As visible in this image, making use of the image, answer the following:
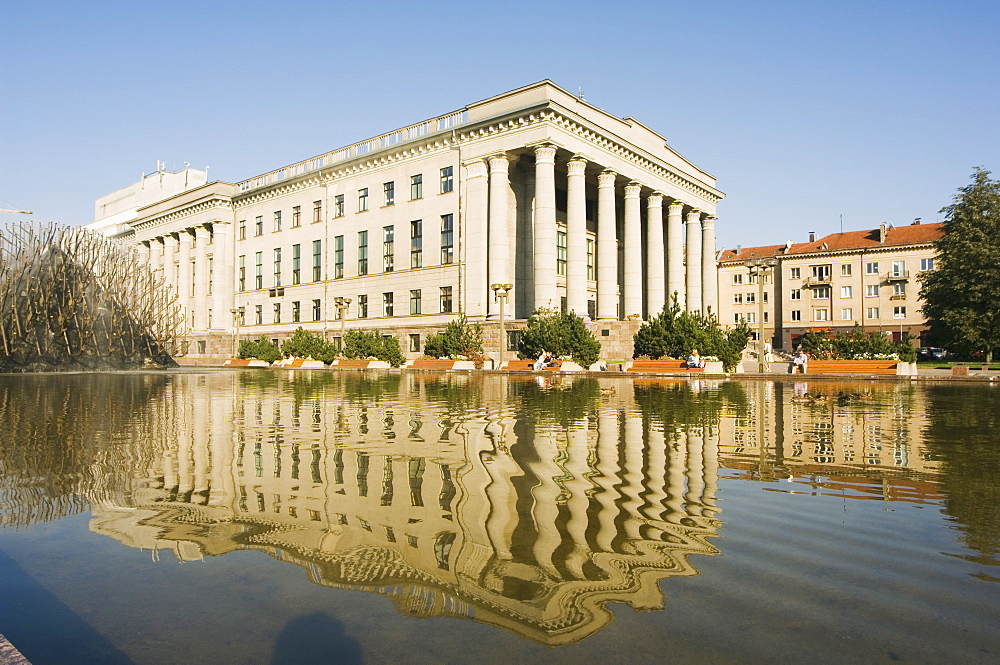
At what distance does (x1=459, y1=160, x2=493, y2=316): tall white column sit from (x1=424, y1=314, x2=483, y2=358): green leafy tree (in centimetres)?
191

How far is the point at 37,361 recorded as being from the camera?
40.5 metres

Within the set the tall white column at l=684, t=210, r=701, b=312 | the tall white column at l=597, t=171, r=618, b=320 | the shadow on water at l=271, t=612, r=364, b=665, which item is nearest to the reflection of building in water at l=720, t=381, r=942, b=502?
the shadow on water at l=271, t=612, r=364, b=665

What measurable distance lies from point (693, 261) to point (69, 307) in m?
47.8

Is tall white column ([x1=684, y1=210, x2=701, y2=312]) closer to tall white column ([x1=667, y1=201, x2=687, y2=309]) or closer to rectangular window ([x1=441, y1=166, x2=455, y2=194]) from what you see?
tall white column ([x1=667, y1=201, x2=687, y2=309])

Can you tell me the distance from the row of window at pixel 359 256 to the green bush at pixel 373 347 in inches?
286

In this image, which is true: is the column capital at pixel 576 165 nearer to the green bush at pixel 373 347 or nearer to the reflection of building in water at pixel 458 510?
the green bush at pixel 373 347

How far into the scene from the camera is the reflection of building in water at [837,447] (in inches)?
280

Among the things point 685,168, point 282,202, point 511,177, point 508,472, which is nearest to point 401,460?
point 508,472

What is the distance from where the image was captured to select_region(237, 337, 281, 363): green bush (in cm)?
5744

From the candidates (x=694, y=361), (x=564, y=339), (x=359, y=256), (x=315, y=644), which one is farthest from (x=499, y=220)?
(x=315, y=644)

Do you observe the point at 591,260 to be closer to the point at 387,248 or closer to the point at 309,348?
the point at 387,248

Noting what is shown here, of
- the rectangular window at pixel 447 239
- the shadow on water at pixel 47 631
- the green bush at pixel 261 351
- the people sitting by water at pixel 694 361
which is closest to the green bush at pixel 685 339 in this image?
the people sitting by water at pixel 694 361

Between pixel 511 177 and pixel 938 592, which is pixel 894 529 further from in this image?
pixel 511 177

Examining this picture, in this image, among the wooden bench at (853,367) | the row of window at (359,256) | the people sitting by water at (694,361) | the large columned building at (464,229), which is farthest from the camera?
the row of window at (359,256)
